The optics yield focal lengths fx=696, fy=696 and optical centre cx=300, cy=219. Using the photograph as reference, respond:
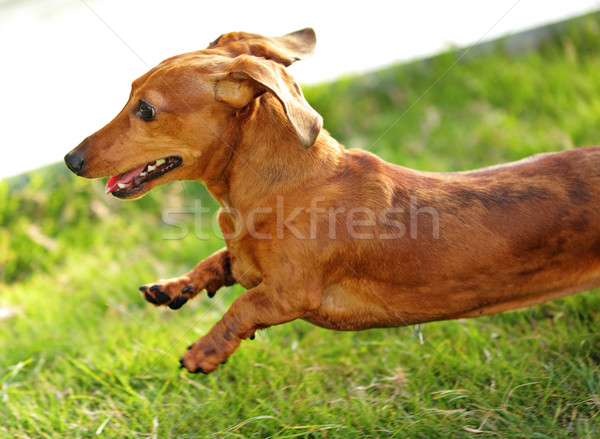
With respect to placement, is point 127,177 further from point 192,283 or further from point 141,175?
point 192,283

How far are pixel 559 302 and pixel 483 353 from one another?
56cm

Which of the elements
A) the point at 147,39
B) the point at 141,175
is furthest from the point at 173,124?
the point at 147,39

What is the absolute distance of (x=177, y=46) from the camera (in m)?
6.29

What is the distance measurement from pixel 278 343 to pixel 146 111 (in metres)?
1.45

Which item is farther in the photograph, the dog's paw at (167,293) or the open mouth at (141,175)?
the dog's paw at (167,293)

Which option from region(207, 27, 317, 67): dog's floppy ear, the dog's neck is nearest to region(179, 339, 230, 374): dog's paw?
A: the dog's neck

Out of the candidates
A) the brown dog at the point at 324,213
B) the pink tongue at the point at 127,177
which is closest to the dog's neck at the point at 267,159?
the brown dog at the point at 324,213

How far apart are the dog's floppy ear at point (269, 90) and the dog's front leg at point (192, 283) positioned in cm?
71

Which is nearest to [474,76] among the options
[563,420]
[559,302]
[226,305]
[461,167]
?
[461,167]

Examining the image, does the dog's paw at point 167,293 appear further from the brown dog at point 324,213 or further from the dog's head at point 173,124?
the dog's head at point 173,124

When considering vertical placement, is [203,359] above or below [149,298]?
below

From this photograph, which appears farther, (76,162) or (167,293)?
→ (167,293)

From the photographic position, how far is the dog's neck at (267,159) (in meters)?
2.73

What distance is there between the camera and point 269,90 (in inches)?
95.8
